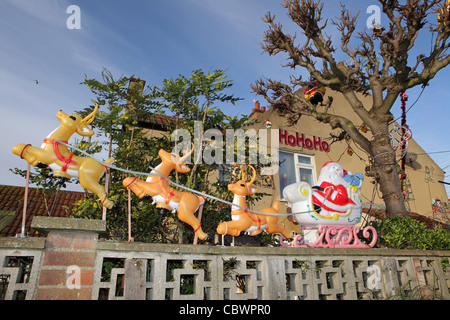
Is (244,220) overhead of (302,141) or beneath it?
beneath

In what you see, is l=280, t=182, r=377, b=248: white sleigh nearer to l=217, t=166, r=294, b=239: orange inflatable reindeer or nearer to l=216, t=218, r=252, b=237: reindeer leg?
l=217, t=166, r=294, b=239: orange inflatable reindeer

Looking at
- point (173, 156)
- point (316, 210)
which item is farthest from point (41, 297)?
point (316, 210)

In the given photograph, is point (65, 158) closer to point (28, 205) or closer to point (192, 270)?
point (192, 270)

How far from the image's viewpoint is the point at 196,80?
572 cm

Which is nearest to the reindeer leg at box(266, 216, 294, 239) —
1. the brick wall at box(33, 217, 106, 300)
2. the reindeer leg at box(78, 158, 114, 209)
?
the reindeer leg at box(78, 158, 114, 209)

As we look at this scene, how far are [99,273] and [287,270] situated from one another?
2.25m

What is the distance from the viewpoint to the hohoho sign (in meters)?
10.9

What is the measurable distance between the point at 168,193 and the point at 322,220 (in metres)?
2.50

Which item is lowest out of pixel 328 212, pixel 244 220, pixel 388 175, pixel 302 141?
pixel 244 220

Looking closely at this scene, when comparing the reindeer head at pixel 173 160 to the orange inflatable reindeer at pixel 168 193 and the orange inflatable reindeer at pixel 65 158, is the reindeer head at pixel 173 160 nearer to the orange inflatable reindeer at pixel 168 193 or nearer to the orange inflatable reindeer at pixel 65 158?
the orange inflatable reindeer at pixel 168 193

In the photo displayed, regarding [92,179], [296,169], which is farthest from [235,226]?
[296,169]

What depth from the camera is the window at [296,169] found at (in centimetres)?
1054

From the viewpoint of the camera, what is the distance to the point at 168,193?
172 inches
